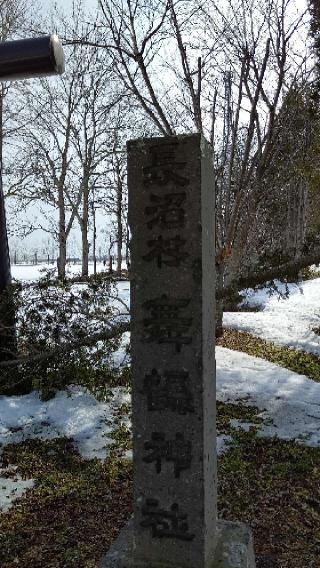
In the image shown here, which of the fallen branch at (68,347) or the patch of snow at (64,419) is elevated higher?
the fallen branch at (68,347)

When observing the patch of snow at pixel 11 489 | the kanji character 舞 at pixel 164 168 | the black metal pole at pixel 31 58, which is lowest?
the patch of snow at pixel 11 489

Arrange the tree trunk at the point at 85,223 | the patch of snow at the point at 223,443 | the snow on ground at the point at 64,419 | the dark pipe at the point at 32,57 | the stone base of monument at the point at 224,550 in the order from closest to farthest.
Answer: the dark pipe at the point at 32,57 < the stone base of monument at the point at 224,550 < the patch of snow at the point at 223,443 < the snow on ground at the point at 64,419 < the tree trunk at the point at 85,223

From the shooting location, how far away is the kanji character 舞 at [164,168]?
8.13 ft

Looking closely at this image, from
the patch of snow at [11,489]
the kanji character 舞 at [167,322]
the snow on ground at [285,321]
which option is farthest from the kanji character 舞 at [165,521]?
the snow on ground at [285,321]

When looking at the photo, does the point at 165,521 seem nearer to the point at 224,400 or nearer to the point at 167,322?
the point at 167,322

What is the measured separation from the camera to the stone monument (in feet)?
8.13

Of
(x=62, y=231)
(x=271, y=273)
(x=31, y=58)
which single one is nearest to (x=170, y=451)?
(x=31, y=58)

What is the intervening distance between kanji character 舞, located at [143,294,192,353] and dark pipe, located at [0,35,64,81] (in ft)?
4.49

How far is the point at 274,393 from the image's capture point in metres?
6.88

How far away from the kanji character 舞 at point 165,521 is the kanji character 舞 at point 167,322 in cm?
97

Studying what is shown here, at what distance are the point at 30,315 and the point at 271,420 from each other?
11.8 ft

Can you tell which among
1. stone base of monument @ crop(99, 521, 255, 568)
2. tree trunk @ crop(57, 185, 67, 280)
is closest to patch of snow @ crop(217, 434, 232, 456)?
stone base of monument @ crop(99, 521, 255, 568)

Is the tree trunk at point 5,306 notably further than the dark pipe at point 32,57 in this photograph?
Yes

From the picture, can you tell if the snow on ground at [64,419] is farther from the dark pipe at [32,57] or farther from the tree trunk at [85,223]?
the tree trunk at [85,223]
